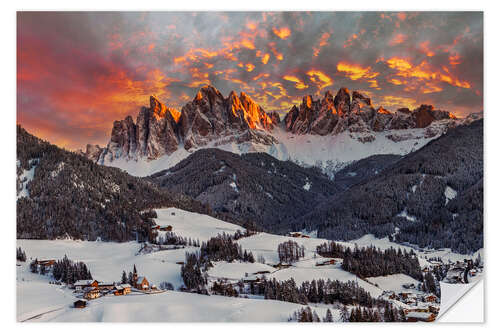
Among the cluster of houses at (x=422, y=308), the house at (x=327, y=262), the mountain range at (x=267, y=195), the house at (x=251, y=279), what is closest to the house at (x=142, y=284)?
the house at (x=251, y=279)

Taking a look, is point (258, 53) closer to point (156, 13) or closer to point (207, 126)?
point (156, 13)

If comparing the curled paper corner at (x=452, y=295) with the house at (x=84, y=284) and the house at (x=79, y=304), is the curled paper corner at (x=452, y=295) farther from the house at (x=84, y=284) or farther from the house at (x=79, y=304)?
the house at (x=84, y=284)

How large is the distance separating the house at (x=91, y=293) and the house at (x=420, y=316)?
13231 mm

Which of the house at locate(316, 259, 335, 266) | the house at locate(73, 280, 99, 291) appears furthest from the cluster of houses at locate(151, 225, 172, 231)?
the house at locate(73, 280, 99, 291)

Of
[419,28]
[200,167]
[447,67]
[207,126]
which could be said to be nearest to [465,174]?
[447,67]

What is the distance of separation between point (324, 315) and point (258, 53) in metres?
15.1

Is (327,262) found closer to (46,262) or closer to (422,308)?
(422,308)

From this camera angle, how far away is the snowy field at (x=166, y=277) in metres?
17.6

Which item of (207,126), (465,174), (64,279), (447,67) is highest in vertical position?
(207,126)

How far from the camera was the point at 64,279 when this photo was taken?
25.2 metres

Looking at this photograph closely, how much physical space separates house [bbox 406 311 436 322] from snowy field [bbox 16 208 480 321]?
9.93 ft

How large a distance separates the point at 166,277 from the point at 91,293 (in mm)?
7830

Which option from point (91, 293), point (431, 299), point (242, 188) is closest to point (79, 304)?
point (91, 293)

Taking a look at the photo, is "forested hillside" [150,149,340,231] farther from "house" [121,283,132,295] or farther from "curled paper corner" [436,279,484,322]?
"curled paper corner" [436,279,484,322]
